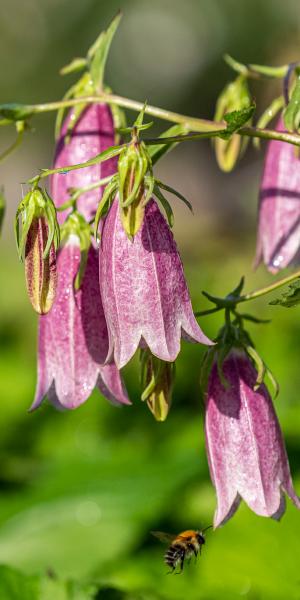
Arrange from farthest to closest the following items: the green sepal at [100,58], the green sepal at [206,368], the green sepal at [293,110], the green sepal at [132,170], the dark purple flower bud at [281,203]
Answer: the dark purple flower bud at [281,203] < the green sepal at [100,58] < the green sepal at [206,368] < the green sepal at [293,110] < the green sepal at [132,170]

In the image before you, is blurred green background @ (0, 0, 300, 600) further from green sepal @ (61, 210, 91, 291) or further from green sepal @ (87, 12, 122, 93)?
green sepal @ (87, 12, 122, 93)

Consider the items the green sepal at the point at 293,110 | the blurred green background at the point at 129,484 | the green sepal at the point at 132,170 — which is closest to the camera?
the green sepal at the point at 132,170

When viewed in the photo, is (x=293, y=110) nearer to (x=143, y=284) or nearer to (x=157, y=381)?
(x=143, y=284)

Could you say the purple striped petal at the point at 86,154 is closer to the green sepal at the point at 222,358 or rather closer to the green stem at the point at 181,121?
the green stem at the point at 181,121

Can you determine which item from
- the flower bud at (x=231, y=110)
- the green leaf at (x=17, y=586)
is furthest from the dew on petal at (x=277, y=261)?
the green leaf at (x=17, y=586)

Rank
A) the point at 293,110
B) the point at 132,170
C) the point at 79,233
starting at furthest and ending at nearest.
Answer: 1. the point at 79,233
2. the point at 293,110
3. the point at 132,170

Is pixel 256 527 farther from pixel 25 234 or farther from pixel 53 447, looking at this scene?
pixel 25 234

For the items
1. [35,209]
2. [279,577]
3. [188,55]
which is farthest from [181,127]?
[188,55]

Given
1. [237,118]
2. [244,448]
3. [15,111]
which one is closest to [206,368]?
[244,448]
